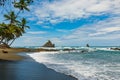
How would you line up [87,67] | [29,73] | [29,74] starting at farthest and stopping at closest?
[87,67]
[29,73]
[29,74]

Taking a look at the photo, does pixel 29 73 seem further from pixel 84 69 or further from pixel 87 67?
pixel 87 67

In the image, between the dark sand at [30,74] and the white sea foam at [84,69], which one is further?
the white sea foam at [84,69]

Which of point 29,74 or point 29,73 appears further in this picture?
point 29,73

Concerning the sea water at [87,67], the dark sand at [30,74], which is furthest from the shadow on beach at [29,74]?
the sea water at [87,67]

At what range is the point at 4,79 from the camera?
41.0 feet

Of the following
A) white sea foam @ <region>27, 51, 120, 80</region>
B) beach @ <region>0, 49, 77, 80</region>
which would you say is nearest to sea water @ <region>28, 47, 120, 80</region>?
white sea foam @ <region>27, 51, 120, 80</region>

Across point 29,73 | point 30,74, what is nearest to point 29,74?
point 30,74

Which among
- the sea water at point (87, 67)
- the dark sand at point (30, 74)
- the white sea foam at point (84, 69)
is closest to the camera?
the dark sand at point (30, 74)

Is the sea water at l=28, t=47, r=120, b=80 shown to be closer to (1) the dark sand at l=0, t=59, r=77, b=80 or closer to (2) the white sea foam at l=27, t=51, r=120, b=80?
(2) the white sea foam at l=27, t=51, r=120, b=80

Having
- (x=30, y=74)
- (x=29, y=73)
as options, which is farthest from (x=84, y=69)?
(x=30, y=74)

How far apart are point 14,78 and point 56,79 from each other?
2.32m

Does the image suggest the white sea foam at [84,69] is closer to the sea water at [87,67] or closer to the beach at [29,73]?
the sea water at [87,67]

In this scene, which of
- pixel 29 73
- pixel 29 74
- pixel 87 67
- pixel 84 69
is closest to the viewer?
pixel 29 74

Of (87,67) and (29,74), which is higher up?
(29,74)
